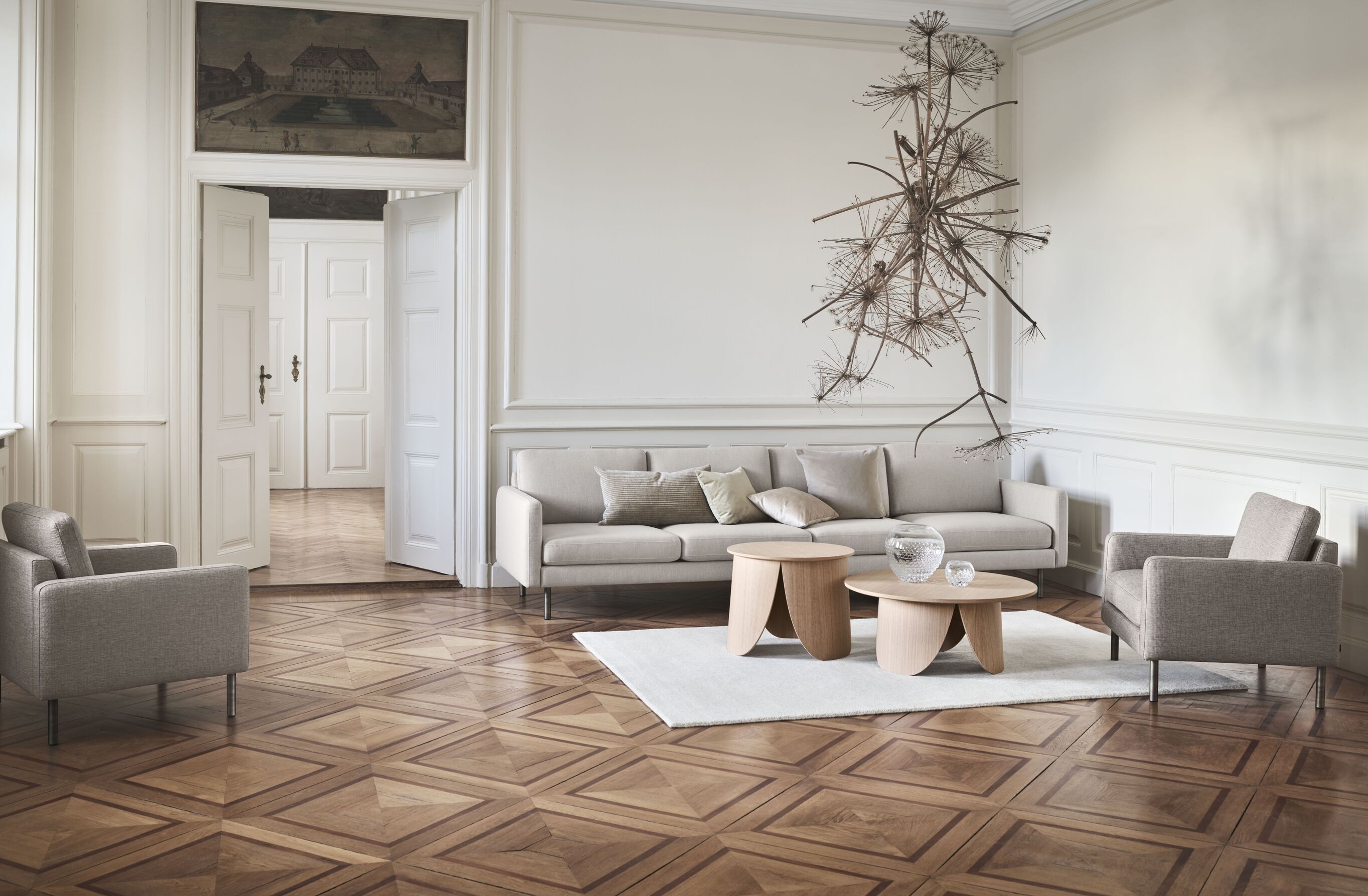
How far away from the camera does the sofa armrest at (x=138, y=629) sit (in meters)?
3.60

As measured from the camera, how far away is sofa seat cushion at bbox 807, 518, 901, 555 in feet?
19.0

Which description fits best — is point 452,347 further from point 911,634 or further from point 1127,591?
point 1127,591

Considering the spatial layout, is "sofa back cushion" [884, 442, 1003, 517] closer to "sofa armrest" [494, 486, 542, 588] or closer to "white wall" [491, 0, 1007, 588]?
"white wall" [491, 0, 1007, 588]

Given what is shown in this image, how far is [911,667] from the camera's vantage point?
4504 millimetres

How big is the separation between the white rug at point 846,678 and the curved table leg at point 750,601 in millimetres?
80

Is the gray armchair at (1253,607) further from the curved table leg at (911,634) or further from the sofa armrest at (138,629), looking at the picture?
the sofa armrest at (138,629)

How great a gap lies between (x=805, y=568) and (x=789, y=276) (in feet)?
8.09

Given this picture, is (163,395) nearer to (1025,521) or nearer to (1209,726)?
(1025,521)

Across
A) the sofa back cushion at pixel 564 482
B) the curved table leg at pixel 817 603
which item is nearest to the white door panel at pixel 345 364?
the sofa back cushion at pixel 564 482

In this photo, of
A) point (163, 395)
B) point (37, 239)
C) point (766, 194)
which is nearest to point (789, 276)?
→ point (766, 194)

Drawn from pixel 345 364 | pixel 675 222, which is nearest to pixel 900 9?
pixel 675 222

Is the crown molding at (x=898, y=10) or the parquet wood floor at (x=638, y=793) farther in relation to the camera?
the crown molding at (x=898, y=10)

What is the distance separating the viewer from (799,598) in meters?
4.71

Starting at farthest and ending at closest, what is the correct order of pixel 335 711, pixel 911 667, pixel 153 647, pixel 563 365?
pixel 563 365 → pixel 911 667 → pixel 335 711 → pixel 153 647
